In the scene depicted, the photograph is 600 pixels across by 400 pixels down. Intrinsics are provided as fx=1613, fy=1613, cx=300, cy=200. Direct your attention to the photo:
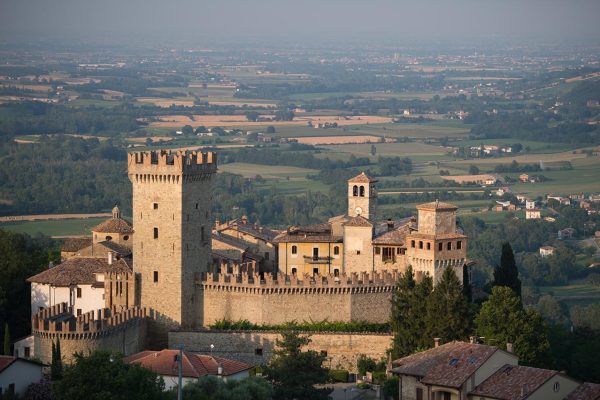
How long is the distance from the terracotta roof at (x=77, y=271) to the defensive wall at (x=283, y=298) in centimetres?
358

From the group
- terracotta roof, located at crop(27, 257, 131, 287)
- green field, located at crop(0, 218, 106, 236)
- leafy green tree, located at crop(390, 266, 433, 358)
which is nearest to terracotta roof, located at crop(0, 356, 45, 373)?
terracotta roof, located at crop(27, 257, 131, 287)

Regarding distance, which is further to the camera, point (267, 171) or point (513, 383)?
point (267, 171)

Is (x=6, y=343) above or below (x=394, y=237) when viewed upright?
below

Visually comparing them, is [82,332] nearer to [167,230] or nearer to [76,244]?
[167,230]

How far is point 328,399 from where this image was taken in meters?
55.0

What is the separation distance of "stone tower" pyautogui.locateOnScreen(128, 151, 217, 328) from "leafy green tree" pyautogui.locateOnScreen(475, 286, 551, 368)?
37.3 ft

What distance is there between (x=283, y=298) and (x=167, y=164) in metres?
6.84

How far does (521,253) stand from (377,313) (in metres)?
70.5

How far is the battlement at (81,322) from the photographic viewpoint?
187 ft

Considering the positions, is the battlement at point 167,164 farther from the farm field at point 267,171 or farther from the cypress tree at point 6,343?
the farm field at point 267,171

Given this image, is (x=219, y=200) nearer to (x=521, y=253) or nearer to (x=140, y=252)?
(x=521, y=253)

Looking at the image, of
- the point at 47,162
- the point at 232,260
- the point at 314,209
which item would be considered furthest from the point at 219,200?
the point at 232,260

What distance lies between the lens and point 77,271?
63469 mm

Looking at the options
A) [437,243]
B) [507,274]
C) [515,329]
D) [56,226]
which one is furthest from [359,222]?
[56,226]
